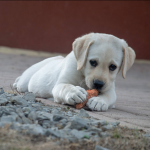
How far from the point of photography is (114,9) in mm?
11547

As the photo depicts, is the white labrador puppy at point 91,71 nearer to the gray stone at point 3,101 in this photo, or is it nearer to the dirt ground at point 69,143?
the gray stone at point 3,101

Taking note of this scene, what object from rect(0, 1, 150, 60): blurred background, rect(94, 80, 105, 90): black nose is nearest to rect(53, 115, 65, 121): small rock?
rect(94, 80, 105, 90): black nose

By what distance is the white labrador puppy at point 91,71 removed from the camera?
352cm

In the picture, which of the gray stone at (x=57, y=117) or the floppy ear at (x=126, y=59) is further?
the floppy ear at (x=126, y=59)

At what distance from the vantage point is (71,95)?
3.40m

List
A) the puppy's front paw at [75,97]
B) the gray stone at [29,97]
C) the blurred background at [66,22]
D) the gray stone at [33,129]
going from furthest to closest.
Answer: the blurred background at [66,22] → the puppy's front paw at [75,97] → the gray stone at [29,97] → the gray stone at [33,129]

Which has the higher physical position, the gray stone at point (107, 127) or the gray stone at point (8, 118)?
the gray stone at point (8, 118)

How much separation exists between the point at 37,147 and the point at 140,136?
0.95 m

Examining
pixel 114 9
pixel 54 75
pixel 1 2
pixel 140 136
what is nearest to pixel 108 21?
pixel 114 9

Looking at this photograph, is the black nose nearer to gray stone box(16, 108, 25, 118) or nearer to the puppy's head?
the puppy's head

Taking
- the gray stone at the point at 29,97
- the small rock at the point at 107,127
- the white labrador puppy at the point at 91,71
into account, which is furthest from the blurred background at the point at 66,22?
the small rock at the point at 107,127

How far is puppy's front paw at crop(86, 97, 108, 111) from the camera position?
3.46 metres

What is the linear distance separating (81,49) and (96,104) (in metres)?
0.82

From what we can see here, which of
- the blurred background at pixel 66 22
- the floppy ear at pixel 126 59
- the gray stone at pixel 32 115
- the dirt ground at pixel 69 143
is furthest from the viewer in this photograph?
the blurred background at pixel 66 22
